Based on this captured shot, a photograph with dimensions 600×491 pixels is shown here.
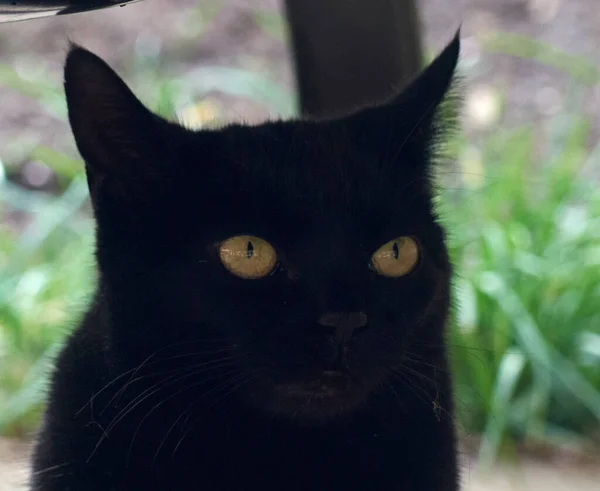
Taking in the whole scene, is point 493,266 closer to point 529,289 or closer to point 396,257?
point 529,289

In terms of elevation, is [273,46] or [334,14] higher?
[273,46]

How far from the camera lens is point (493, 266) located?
1.57 metres

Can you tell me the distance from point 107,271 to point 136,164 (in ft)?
0.34

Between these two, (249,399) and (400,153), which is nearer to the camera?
(249,399)

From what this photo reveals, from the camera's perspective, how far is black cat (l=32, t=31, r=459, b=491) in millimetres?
→ 705

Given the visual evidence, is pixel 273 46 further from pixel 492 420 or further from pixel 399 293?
pixel 399 293

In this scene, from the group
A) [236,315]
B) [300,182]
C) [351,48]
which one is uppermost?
[351,48]

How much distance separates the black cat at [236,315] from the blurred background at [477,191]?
1.49ft

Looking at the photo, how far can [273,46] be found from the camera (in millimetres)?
2074

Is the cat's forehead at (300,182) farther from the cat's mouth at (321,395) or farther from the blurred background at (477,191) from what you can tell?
the blurred background at (477,191)

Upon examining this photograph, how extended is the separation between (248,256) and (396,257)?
15 centimetres

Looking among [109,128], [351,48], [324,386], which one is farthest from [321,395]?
[351,48]

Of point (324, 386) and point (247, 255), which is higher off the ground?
point (247, 255)

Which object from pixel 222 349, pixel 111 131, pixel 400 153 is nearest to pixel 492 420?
pixel 400 153
